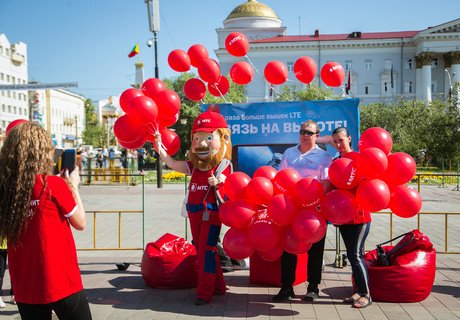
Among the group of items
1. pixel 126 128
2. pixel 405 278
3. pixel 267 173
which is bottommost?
pixel 405 278

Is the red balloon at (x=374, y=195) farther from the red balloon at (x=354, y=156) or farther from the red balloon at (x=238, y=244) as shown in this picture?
the red balloon at (x=238, y=244)

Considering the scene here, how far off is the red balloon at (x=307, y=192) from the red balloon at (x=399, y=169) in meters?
0.68

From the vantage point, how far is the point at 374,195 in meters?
4.64

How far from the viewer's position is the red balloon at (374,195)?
4.64m

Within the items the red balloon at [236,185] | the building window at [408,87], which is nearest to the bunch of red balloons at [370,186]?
the red balloon at [236,185]

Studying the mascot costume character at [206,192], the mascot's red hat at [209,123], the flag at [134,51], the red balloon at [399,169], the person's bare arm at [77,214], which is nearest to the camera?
the person's bare arm at [77,214]

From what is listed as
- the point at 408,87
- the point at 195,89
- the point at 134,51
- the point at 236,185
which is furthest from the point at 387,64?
the point at 236,185

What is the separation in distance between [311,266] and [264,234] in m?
1.02

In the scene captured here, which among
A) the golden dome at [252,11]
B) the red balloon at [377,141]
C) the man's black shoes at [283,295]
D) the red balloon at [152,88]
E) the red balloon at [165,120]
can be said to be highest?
the golden dome at [252,11]

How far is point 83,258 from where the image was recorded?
26.0 feet

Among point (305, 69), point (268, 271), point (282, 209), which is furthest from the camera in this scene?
point (305, 69)

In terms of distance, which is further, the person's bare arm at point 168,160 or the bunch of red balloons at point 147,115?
the person's bare arm at point 168,160

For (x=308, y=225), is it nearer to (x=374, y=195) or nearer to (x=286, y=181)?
(x=286, y=181)

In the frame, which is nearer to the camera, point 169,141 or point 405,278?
point 405,278
